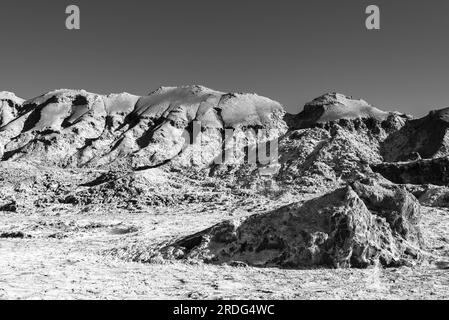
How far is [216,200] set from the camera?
54969mm

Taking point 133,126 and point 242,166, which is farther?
point 133,126

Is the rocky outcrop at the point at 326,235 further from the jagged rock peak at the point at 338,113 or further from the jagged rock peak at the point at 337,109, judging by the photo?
the jagged rock peak at the point at 337,109

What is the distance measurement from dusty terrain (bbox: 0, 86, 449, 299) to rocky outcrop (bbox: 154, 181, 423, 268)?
0.21 feet

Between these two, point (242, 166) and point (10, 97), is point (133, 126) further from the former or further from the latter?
point (10, 97)

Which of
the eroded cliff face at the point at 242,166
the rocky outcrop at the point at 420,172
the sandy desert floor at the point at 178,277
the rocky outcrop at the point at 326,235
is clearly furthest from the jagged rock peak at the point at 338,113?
the rocky outcrop at the point at 326,235

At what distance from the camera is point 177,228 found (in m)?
36.3

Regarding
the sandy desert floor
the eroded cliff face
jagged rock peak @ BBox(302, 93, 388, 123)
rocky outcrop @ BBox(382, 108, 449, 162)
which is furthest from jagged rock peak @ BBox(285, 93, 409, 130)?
the sandy desert floor

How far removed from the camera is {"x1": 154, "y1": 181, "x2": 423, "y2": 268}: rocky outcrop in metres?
21.4

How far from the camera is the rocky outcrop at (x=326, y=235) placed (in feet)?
70.3

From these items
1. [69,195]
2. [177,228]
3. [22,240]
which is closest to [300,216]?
[177,228]

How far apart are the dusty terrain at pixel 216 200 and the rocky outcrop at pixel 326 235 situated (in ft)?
0.21

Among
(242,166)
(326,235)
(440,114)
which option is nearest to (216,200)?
(242,166)

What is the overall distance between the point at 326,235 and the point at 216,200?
3384 cm

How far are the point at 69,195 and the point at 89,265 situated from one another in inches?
1404
